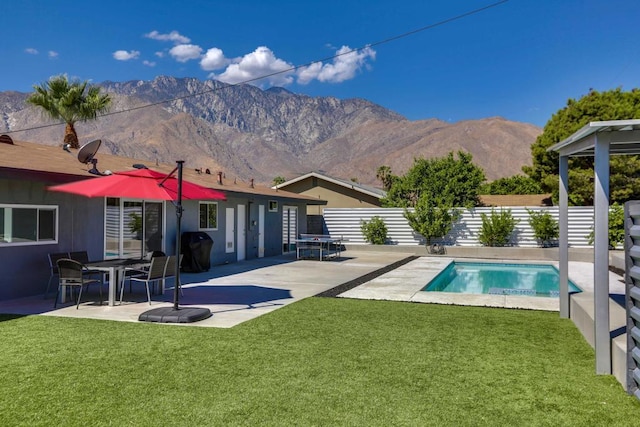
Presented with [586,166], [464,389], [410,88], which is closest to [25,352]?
[464,389]

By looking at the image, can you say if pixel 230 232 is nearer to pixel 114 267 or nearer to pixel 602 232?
pixel 114 267

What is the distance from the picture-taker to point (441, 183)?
975 inches

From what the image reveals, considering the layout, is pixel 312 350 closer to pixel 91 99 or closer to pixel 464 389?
pixel 464 389

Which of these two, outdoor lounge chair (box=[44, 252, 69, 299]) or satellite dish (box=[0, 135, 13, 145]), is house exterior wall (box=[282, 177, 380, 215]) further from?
outdoor lounge chair (box=[44, 252, 69, 299])

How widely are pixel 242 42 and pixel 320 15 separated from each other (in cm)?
1157

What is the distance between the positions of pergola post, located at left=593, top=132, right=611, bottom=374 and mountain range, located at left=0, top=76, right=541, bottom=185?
8057 centimetres

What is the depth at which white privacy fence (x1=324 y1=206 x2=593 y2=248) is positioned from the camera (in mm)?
18906

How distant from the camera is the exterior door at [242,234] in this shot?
16.5m

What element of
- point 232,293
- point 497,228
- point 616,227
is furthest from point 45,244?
point 616,227

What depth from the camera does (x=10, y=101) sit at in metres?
157

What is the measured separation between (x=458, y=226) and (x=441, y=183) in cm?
457

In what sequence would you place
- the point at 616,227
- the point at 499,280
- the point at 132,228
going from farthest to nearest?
1. the point at 616,227
2. the point at 499,280
3. the point at 132,228

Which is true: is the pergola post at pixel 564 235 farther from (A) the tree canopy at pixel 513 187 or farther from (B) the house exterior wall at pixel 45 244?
(A) the tree canopy at pixel 513 187

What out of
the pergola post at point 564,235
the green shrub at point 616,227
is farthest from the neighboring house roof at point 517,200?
the pergola post at point 564,235
